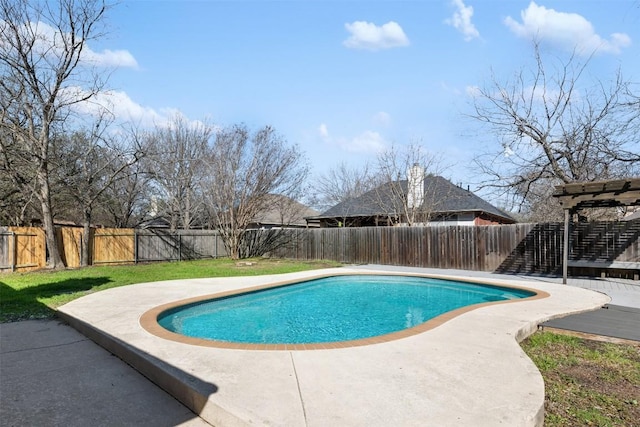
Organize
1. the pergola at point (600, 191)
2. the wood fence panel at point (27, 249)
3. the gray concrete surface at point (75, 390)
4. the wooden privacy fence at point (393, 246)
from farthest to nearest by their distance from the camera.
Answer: the wood fence panel at point (27, 249) < the wooden privacy fence at point (393, 246) < the pergola at point (600, 191) < the gray concrete surface at point (75, 390)

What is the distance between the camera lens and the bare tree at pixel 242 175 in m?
17.7

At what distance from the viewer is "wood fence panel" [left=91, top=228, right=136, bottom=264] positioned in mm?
14805

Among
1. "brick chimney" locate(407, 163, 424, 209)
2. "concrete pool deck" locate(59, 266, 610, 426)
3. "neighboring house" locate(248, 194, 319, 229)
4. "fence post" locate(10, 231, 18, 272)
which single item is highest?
"brick chimney" locate(407, 163, 424, 209)

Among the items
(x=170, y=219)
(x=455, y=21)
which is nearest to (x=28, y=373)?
(x=455, y=21)

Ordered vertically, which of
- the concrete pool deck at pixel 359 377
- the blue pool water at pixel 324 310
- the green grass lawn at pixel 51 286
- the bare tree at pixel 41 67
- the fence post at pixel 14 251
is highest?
the bare tree at pixel 41 67

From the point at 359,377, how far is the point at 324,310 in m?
4.41

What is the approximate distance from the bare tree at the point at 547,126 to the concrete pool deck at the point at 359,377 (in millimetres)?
10330

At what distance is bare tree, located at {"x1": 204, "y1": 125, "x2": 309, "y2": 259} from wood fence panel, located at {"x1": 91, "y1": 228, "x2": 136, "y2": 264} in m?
3.95

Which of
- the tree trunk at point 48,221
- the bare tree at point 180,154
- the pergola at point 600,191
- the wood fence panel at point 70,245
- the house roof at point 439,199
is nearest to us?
the pergola at point 600,191

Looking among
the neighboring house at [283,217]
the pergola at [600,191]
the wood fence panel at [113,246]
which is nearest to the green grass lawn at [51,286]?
the wood fence panel at [113,246]

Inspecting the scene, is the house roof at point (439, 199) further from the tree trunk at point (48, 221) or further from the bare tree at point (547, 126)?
the tree trunk at point (48, 221)

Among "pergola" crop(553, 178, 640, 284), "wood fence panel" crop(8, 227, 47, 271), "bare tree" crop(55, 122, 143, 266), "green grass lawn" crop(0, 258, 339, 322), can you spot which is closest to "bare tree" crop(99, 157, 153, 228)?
"bare tree" crop(55, 122, 143, 266)

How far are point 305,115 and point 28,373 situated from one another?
47.8 ft

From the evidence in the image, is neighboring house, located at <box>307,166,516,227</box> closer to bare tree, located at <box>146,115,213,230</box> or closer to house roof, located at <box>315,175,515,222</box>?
house roof, located at <box>315,175,515,222</box>
